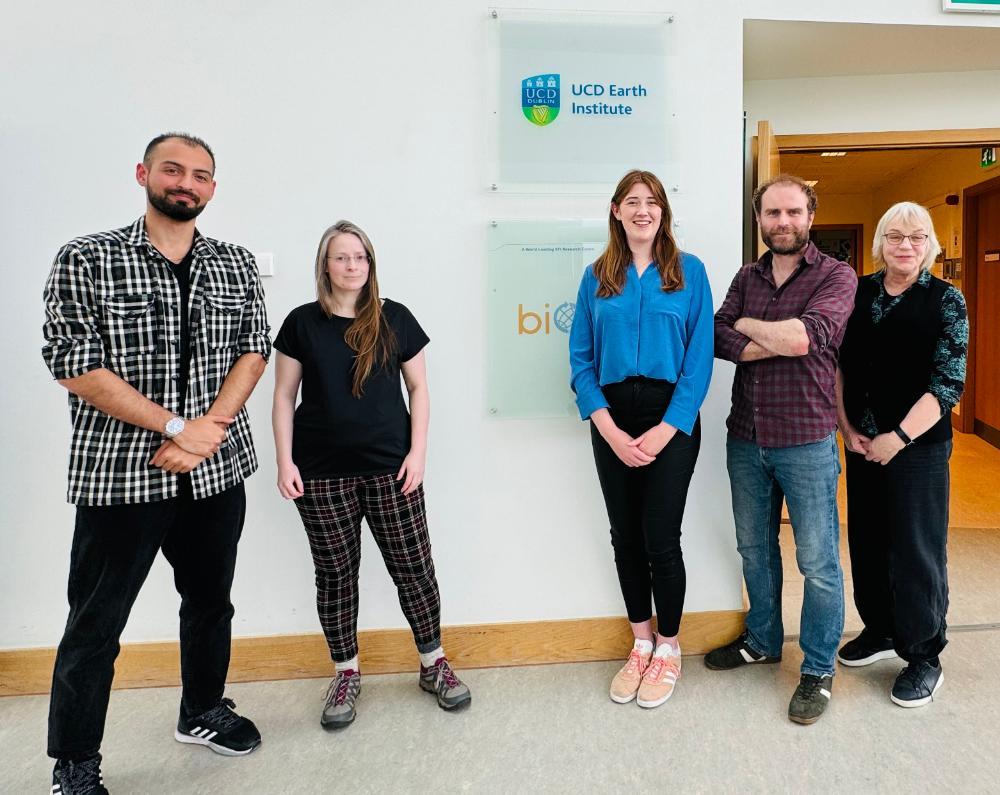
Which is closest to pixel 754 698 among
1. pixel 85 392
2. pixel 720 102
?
pixel 720 102

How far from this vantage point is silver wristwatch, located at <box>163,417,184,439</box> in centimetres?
173

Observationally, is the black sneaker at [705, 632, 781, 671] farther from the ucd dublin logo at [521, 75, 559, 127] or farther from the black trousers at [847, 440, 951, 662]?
the ucd dublin logo at [521, 75, 559, 127]

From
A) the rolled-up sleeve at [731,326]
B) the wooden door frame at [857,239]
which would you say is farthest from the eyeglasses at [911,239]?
the wooden door frame at [857,239]

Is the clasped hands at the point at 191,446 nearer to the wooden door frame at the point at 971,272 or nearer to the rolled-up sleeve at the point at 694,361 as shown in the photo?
the rolled-up sleeve at the point at 694,361

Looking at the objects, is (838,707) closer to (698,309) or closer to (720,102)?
(698,309)

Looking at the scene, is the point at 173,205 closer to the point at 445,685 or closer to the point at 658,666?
the point at 445,685


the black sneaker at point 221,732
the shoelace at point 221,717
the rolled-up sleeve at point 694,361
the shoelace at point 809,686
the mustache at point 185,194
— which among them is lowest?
the black sneaker at point 221,732

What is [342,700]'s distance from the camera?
7.17ft

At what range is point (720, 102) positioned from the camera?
7.89ft

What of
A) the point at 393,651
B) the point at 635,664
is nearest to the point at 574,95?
the point at 635,664

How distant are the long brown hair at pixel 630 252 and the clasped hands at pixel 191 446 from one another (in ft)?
3.72

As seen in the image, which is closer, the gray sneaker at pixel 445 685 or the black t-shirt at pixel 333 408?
the black t-shirt at pixel 333 408

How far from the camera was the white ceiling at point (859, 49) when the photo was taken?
8.31 feet

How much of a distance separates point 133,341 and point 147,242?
244mm
